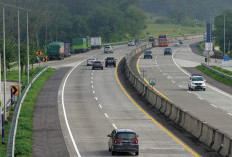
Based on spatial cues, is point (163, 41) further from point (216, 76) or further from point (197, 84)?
point (197, 84)

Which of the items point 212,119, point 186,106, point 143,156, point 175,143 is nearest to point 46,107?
point 186,106

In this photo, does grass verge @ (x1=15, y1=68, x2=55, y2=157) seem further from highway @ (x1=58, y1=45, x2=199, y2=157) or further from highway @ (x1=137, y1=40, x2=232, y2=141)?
highway @ (x1=137, y1=40, x2=232, y2=141)

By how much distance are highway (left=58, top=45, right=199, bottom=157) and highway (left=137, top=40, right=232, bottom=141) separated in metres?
4.62

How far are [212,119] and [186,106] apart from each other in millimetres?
8403

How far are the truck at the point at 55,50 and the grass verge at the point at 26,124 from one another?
144 feet

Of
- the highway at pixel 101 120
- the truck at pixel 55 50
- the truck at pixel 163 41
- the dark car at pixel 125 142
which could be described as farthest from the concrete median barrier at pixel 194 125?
the truck at pixel 163 41

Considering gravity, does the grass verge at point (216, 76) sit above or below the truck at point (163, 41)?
below

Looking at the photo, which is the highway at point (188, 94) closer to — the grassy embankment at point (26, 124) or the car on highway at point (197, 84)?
the car on highway at point (197, 84)

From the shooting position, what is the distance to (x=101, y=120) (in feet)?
152

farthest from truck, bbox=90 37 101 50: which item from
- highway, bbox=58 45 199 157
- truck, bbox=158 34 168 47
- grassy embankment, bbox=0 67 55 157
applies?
highway, bbox=58 45 199 157

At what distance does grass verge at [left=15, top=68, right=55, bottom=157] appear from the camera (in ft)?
107

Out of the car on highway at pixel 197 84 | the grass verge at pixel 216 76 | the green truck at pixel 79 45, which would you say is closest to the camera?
the car on highway at pixel 197 84

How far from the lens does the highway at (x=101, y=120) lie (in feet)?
111

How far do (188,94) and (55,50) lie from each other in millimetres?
60555
